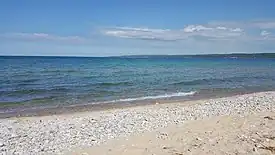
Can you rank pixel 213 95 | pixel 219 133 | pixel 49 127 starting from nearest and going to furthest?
pixel 219 133
pixel 49 127
pixel 213 95

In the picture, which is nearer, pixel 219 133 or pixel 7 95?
pixel 219 133

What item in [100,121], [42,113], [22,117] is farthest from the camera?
[42,113]

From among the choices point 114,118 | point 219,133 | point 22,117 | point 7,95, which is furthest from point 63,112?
point 219,133

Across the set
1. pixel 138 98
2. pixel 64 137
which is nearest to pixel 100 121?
pixel 64 137

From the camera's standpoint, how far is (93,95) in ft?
81.3

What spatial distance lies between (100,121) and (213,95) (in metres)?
13.9

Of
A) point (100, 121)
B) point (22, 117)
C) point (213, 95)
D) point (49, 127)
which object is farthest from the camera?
point (213, 95)

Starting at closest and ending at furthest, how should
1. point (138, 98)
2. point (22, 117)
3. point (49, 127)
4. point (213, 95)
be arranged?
point (49, 127)
point (22, 117)
point (138, 98)
point (213, 95)

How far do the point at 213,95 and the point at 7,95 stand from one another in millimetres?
14361

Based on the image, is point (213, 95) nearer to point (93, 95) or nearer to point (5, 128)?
point (93, 95)

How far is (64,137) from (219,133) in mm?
4623

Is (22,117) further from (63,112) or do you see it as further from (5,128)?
(5,128)

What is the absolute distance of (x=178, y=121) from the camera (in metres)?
13.3

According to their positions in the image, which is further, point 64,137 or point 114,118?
point 114,118
